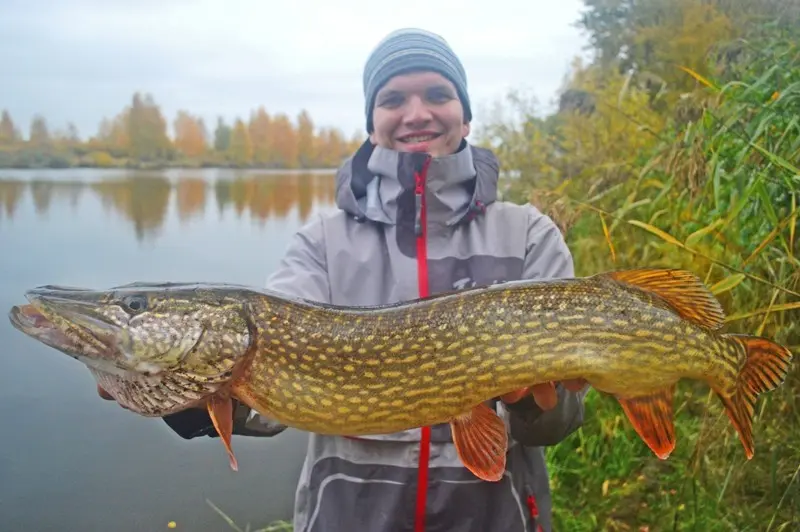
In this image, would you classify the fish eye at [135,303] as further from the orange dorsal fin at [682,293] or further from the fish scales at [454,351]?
the orange dorsal fin at [682,293]

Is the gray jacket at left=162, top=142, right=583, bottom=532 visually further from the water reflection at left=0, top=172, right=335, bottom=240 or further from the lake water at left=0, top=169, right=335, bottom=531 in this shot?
the water reflection at left=0, top=172, right=335, bottom=240

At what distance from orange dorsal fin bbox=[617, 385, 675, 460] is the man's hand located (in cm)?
10

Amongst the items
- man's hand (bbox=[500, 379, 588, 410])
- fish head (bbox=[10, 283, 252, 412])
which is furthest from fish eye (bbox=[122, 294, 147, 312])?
man's hand (bbox=[500, 379, 588, 410])

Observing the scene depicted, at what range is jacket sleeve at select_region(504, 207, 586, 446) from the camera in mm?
1418

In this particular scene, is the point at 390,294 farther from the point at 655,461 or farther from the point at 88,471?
the point at 88,471

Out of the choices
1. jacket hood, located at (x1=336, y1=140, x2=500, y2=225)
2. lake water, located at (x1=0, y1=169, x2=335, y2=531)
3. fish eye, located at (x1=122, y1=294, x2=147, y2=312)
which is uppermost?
jacket hood, located at (x1=336, y1=140, x2=500, y2=225)

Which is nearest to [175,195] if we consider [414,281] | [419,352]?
[414,281]

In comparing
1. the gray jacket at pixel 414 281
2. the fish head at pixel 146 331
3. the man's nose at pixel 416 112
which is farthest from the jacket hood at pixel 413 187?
the fish head at pixel 146 331

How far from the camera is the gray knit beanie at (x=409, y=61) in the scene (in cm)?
180

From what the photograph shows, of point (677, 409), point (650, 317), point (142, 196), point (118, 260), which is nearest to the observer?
point (650, 317)

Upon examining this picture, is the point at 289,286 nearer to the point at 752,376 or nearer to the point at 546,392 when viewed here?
the point at 546,392

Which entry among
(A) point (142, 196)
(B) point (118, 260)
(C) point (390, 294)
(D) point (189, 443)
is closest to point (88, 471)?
(D) point (189, 443)

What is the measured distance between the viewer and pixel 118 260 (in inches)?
372

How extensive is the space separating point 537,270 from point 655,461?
4.39ft
